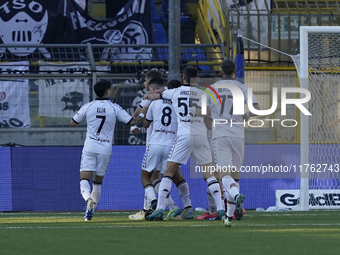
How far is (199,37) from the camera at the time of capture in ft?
56.6

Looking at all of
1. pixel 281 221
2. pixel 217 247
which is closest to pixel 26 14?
pixel 281 221

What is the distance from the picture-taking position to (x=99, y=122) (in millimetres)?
8477

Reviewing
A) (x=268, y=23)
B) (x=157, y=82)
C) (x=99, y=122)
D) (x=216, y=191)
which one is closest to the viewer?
(x=216, y=191)

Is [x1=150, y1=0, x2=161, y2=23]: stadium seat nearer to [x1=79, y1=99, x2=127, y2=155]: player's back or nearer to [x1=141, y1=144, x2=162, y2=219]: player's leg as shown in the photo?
[x1=79, y1=99, x2=127, y2=155]: player's back

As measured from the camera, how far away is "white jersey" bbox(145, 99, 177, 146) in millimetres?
8484

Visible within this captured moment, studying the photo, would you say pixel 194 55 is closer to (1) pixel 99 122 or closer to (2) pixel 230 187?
(1) pixel 99 122

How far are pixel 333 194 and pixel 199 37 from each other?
23.0 ft

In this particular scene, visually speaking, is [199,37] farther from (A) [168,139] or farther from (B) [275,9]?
(A) [168,139]

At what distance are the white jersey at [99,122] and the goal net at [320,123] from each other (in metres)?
3.51

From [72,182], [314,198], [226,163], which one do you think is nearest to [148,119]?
[226,163]

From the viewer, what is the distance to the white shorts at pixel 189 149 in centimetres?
802

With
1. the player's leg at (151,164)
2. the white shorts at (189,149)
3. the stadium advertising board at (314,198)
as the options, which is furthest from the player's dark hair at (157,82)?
the stadium advertising board at (314,198)

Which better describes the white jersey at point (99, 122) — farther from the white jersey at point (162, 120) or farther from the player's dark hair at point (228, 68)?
the player's dark hair at point (228, 68)

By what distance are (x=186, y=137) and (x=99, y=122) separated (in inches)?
45.8
